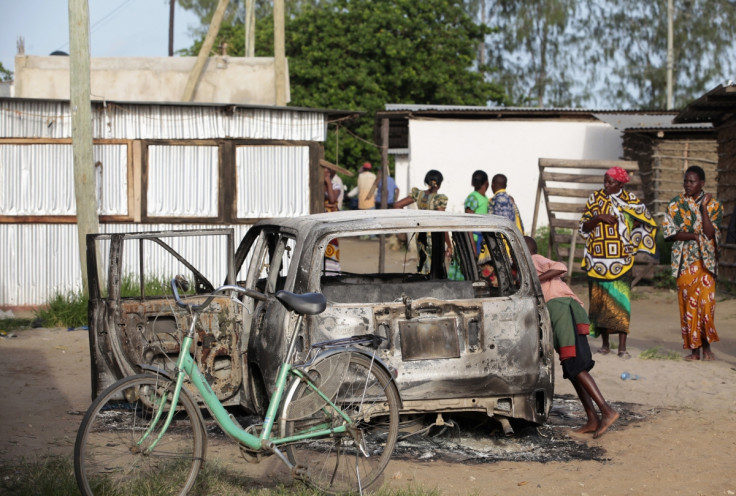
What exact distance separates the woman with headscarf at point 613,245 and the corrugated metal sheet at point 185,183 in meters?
5.49

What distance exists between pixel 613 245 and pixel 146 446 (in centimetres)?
561

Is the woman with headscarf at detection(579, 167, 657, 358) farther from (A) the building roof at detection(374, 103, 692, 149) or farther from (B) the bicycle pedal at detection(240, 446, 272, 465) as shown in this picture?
(A) the building roof at detection(374, 103, 692, 149)

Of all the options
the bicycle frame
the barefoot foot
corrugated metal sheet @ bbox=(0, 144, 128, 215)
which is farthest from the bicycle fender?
corrugated metal sheet @ bbox=(0, 144, 128, 215)

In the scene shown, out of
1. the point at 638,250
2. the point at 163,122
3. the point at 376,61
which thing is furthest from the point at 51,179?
the point at 376,61

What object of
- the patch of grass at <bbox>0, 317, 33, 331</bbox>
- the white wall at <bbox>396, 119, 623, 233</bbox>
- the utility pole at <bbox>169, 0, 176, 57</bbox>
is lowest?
the patch of grass at <bbox>0, 317, 33, 331</bbox>

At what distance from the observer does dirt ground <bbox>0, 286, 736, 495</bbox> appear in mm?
5102

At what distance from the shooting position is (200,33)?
47062 millimetres

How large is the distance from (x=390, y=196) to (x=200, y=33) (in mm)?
28540

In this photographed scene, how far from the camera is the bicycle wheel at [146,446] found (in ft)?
14.6

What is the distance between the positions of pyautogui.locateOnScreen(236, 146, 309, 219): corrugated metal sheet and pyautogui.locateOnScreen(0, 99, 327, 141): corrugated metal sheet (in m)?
0.22

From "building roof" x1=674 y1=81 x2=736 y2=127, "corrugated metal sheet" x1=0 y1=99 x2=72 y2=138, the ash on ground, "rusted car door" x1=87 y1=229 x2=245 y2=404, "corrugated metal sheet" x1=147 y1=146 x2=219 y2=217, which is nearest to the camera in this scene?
the ash on ground

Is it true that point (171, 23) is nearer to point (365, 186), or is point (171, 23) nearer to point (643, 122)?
point (365, 186)

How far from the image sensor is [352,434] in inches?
189

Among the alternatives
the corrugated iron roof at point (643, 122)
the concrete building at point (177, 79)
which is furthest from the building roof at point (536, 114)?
the concrete building at point (177, 79)
